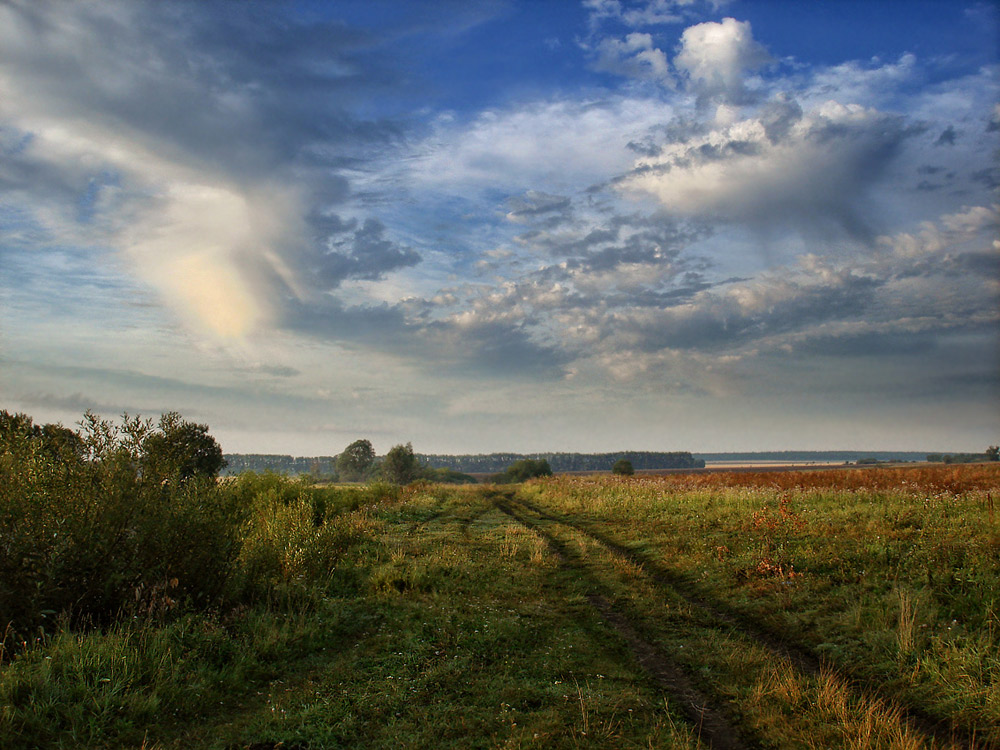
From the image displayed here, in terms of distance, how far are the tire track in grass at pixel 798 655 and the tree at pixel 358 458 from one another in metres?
109

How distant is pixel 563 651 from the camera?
29.6 ft

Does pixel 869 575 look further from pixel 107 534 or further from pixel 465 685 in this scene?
pixel 107 534

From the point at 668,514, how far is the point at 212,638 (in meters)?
17.2

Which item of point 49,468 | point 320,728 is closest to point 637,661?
point 320,728

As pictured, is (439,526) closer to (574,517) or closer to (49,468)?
(574,517)

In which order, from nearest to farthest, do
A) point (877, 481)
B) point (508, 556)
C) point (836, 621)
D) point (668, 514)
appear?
point (836, 621) → point (508, 556) → point (668, 514) → point (877, 481)

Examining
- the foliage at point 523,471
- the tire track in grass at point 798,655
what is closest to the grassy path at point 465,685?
the tire track in grass at point 798,655

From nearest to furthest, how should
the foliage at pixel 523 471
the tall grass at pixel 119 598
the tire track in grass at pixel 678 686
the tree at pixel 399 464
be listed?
1. the tire track in grass at pixel 678 686
2. the tall grass at pixel 119 598
3. the tree at pixel 399 464
4. the foliage at pixel 523 471

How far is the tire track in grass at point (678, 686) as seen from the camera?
6.38 m

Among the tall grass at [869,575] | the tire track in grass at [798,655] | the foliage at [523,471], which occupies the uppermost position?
the tall grass at [869,575]

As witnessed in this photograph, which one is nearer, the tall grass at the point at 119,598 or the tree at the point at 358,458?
the tall grass at the point at 119,598

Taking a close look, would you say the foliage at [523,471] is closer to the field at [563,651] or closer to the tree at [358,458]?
the tree at [358,458]

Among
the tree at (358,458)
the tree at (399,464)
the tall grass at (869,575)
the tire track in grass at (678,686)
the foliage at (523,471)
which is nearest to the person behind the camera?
the tire track in grass at (678,686)

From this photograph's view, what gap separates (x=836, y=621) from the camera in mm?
9812
